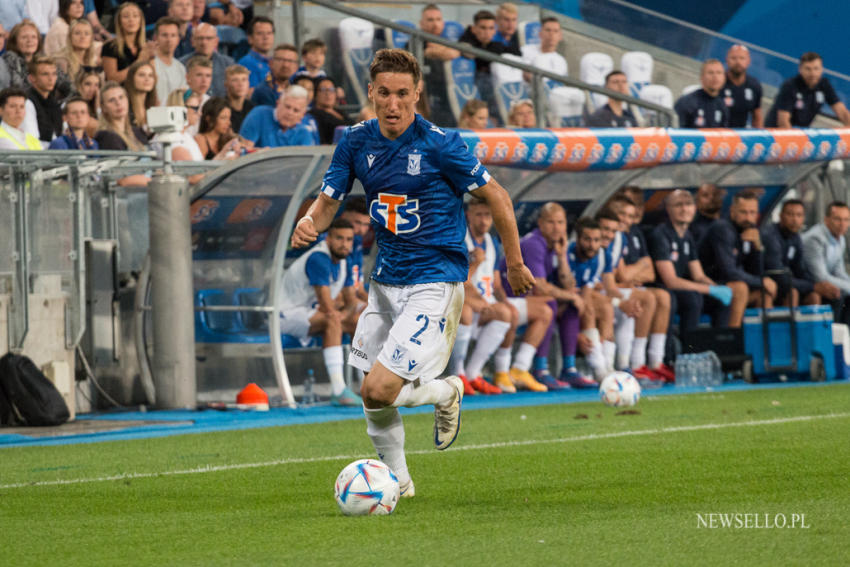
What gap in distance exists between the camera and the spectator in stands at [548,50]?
703 inches

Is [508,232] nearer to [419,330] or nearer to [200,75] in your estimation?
[419,330]

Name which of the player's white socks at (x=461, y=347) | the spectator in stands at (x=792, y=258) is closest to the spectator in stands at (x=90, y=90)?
the player's white socks at (x=461, y=347)

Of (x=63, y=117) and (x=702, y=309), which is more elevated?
(x=63, y=117)

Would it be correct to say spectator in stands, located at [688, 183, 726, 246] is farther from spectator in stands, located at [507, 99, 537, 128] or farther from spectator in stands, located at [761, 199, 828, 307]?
spectator in stands, located at [507, 99, 537, 128]

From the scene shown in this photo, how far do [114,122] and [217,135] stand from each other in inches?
40.4

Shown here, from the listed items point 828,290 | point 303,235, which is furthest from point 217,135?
point 303,235

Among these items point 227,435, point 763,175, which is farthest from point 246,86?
point 763,175

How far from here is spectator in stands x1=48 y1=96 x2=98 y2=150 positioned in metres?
12.8

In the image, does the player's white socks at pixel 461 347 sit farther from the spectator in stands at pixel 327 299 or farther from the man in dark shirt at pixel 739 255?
the man in dark shirt at pixel 739 255

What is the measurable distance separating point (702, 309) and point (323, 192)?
1026cm

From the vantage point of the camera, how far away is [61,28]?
14.6 metres

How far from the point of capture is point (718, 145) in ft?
51.1

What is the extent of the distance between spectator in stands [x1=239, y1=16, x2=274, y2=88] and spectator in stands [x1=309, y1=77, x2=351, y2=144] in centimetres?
95

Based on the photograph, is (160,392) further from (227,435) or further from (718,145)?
(718,145)
